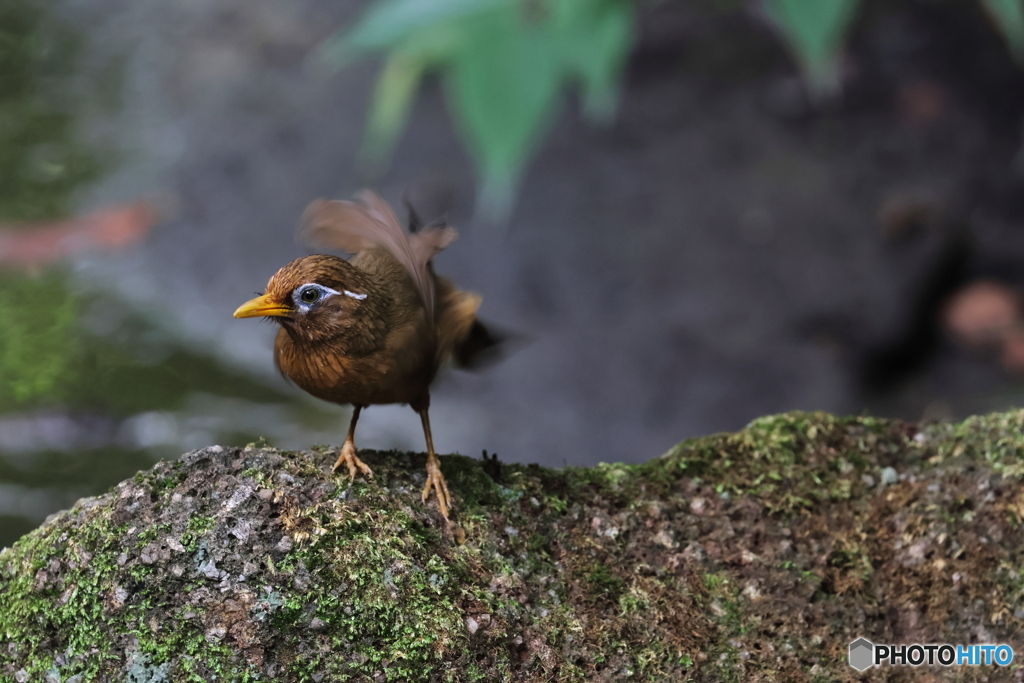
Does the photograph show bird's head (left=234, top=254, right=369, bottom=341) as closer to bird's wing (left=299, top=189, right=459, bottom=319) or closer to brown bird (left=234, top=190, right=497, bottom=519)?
brown bird (left=234, top=190, right=497, bottom=519)

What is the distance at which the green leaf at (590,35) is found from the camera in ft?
5.35

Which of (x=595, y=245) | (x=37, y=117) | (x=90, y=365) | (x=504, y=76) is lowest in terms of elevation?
(x=504, y=76)

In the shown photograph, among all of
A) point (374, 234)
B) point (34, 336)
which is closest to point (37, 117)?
point (34, 336)

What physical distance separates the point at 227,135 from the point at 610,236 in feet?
10.1

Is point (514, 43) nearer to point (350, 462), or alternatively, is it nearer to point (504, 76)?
point (504, 76)

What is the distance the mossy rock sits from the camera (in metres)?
1.86

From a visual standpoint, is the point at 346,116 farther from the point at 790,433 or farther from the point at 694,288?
the point at 790,433

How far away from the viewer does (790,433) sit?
103 inches

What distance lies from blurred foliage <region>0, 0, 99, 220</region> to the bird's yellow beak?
5202mm

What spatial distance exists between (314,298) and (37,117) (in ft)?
21.7

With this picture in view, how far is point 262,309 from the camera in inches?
73.9

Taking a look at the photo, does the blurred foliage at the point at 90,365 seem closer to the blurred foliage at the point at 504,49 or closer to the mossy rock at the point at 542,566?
the mossy rock at the point at 542,566

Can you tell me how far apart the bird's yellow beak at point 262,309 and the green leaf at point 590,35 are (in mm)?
775

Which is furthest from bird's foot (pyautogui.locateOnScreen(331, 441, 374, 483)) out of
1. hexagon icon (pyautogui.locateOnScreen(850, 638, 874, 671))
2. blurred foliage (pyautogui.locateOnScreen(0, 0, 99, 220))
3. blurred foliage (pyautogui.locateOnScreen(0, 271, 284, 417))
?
blurred foliage (pyautogui.locateOnScreen(0, 0, 99, 220))
